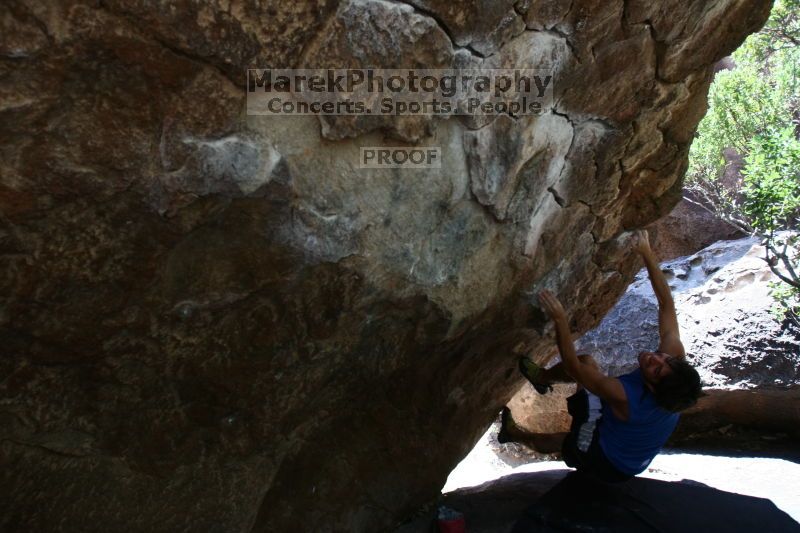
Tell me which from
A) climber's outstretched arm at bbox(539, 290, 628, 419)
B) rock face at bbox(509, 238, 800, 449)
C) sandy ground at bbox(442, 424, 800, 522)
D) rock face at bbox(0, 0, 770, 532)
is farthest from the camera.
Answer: rock face at bbox(509, 238, 800, 449)

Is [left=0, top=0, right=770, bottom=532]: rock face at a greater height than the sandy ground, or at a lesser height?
greater

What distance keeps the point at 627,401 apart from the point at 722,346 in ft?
10.3

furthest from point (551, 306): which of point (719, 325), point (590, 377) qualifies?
point (719, 325)

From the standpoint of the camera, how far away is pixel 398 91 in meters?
2.15

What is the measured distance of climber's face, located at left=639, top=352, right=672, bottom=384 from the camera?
287 cm

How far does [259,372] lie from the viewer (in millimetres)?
2393

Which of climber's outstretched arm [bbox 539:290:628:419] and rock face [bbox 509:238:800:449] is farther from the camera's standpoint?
rock face [bbox 509:238:800:449]

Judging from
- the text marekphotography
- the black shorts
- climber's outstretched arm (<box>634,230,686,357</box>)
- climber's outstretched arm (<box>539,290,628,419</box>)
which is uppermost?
the text marekphotography

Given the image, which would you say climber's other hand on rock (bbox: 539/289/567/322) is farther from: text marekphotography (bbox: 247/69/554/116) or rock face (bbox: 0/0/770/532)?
text marekphotography (bbox: 247/69/554/116)

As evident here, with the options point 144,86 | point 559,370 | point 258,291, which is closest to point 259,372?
point 258,291

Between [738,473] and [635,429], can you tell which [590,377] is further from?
[738,473]

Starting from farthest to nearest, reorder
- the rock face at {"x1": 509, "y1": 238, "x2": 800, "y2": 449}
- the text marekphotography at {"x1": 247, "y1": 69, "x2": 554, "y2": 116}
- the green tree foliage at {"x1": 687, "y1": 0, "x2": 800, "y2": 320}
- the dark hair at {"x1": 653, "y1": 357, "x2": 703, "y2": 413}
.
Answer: the rock face at {"x1": 509, "y1": 238, "x2": 800, "y2": 449}
the green tree foliage at {"x1": 687, "y1": 0, "x2": 800, "y2": 320}
the dark hair at {"x1": 653, "y1": 357, "x2": 703, "y2": 413}
the text marekphotography at {"x1": 247, "y1": 69, "x2": 554, "y2": 116}

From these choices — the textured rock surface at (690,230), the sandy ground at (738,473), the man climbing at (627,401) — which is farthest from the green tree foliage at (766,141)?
the man climbing at (627,401)

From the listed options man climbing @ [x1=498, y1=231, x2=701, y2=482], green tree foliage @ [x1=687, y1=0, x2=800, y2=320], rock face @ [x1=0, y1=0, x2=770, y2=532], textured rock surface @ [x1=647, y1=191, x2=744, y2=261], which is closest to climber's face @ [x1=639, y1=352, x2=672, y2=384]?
man climbing @ [x1=498, y1=231, x2=701, y2=482]
